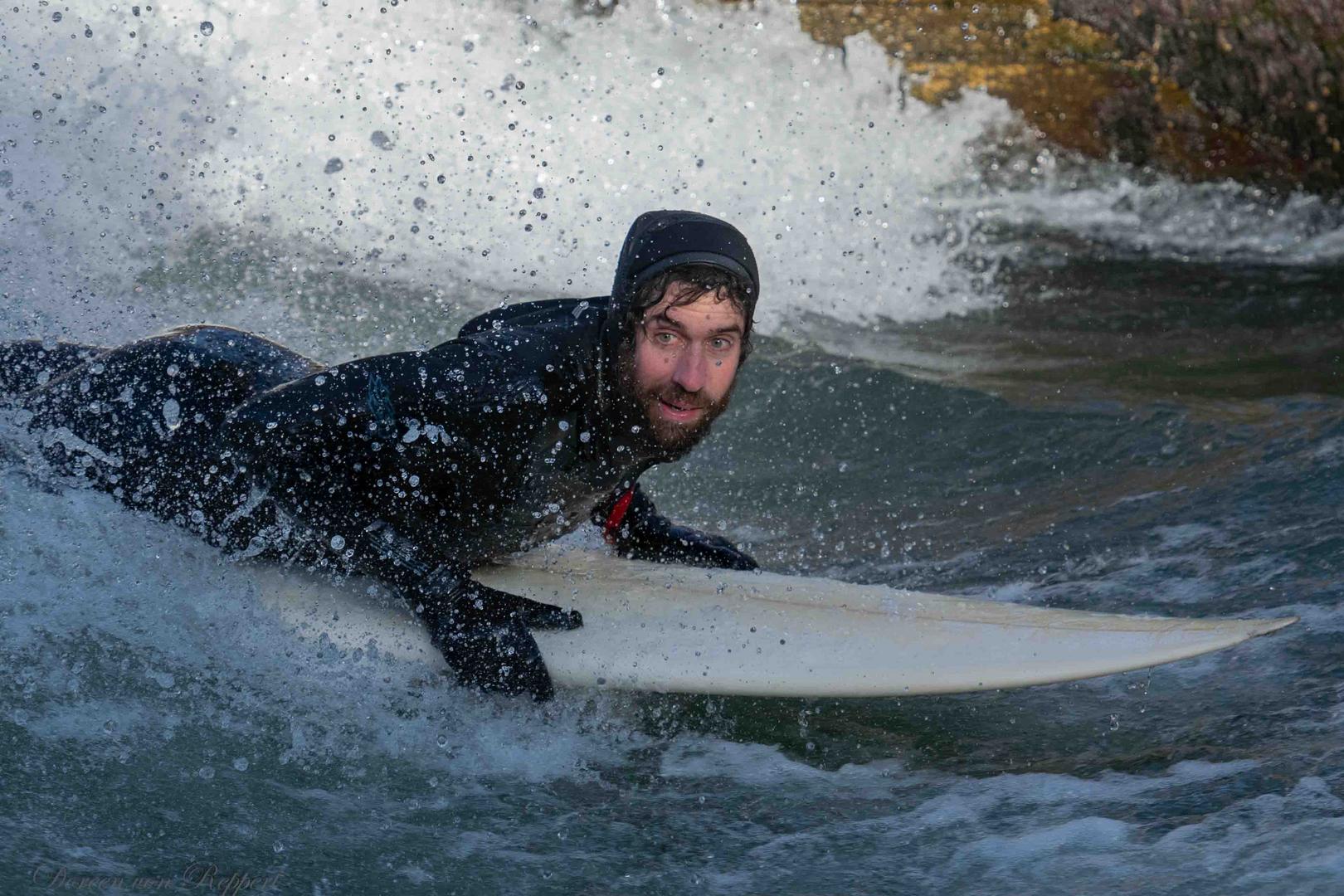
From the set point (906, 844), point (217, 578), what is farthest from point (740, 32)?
point (906, 844)

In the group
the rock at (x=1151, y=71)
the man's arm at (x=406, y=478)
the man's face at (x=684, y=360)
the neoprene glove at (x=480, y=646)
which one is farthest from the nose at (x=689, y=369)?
the rock at (x=1151, y=71)

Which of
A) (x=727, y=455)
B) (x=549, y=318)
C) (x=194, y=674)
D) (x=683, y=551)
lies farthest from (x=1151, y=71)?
(x=194, y=674)

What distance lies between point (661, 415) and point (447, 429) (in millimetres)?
430

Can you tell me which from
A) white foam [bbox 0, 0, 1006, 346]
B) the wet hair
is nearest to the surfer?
the wet hair

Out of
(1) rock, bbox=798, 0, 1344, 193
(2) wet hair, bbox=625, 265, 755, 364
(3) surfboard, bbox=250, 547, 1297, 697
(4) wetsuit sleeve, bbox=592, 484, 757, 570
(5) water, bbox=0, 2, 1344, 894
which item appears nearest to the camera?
(5) water, bbox=0, 2, 1344, 894

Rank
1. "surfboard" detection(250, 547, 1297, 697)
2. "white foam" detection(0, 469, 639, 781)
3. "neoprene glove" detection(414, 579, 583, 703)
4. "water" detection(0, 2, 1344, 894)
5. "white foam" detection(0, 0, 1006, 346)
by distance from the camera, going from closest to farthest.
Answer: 1. "water" detection(0, 2, 1344, 894)
2. "white foam" detection(0, 469, 639, 781)
3. "neoprene glove" detection(414, 579, 583, 703)
4. "surfboard" detection(250, 547, 1297, 697)
5. "white foam" detection(0, 0, 1006, 346)

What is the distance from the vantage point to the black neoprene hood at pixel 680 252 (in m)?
3.14

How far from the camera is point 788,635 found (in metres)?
3.66

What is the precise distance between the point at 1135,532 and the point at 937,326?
2325 millimetres

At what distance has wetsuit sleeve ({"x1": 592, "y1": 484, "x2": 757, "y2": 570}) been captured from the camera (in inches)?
157

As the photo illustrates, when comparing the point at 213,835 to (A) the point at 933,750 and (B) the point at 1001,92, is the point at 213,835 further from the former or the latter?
(B) the point at 1001,92

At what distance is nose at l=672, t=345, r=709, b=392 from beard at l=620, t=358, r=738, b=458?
2cm

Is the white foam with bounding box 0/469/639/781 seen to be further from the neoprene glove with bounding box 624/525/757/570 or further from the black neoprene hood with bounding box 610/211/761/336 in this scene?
the black neoprene hood with bounding box 610/211/761/336

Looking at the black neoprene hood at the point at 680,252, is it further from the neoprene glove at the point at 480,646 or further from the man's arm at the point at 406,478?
the neoprene glove at the point at 480,646
